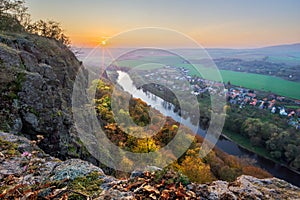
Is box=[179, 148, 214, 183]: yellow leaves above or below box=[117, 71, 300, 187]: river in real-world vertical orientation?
above

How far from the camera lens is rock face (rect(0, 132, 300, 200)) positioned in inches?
97.3

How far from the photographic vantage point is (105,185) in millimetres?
2738

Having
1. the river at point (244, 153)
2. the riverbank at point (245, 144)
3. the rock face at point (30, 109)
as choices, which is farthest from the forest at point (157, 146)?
the riverbank at point (245, 144)

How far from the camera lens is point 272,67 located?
139 metres

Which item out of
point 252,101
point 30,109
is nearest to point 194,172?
point 30,109

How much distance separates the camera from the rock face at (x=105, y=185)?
2473 millimetres

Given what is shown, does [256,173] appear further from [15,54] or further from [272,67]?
[272,67]

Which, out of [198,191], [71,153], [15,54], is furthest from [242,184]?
[15,54]

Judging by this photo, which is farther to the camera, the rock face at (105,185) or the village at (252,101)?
the village at (252,101)

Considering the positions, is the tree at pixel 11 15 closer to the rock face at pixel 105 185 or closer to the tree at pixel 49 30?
A: the tree at pixel 49 30

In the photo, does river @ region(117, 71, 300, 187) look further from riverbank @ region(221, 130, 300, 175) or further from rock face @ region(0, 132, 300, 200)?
rock face @ region(0, 132, 300, 200)

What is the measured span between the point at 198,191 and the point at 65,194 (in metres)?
1.75

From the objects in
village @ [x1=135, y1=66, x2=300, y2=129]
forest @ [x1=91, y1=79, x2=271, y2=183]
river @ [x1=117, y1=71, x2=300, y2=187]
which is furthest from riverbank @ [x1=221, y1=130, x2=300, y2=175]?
village @ [x1=135, y1=66, x2=300, y2=129]

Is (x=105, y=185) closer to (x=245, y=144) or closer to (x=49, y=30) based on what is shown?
(x=49, y=30)
